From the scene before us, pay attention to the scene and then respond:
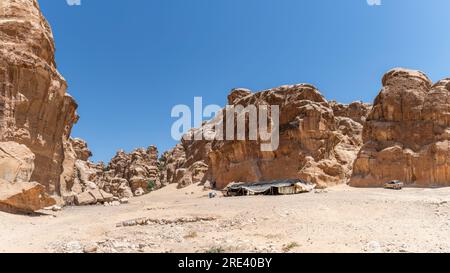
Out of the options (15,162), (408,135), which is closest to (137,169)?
(408,135)

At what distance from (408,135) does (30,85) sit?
2907 centimetres

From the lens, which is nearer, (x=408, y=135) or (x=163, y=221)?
(x=163, y=221)

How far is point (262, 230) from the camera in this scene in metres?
12.5

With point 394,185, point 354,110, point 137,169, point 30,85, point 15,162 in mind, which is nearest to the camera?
point 15,162

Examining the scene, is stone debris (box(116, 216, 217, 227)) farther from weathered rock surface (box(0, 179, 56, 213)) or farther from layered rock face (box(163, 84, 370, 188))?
layered rock face (box(163, 84, 370, 188))

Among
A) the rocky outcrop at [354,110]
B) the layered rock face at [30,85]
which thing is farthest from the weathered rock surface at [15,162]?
the rocky outcrop at [354,110]

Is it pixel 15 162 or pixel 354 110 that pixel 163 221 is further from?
pixel 354 110

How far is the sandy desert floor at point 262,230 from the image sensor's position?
10250 mm

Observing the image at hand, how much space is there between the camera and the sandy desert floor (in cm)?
1025

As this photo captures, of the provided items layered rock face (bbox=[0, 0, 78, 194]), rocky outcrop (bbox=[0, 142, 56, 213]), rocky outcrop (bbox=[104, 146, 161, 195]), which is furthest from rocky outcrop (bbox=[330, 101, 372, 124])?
rocky outcrop (bbox=[0, 142, 56, 213])

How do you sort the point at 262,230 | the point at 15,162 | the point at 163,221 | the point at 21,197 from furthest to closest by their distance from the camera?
the point at 15,162 < the point at 21,197 < the point at 163,221 < the point at 262,230
